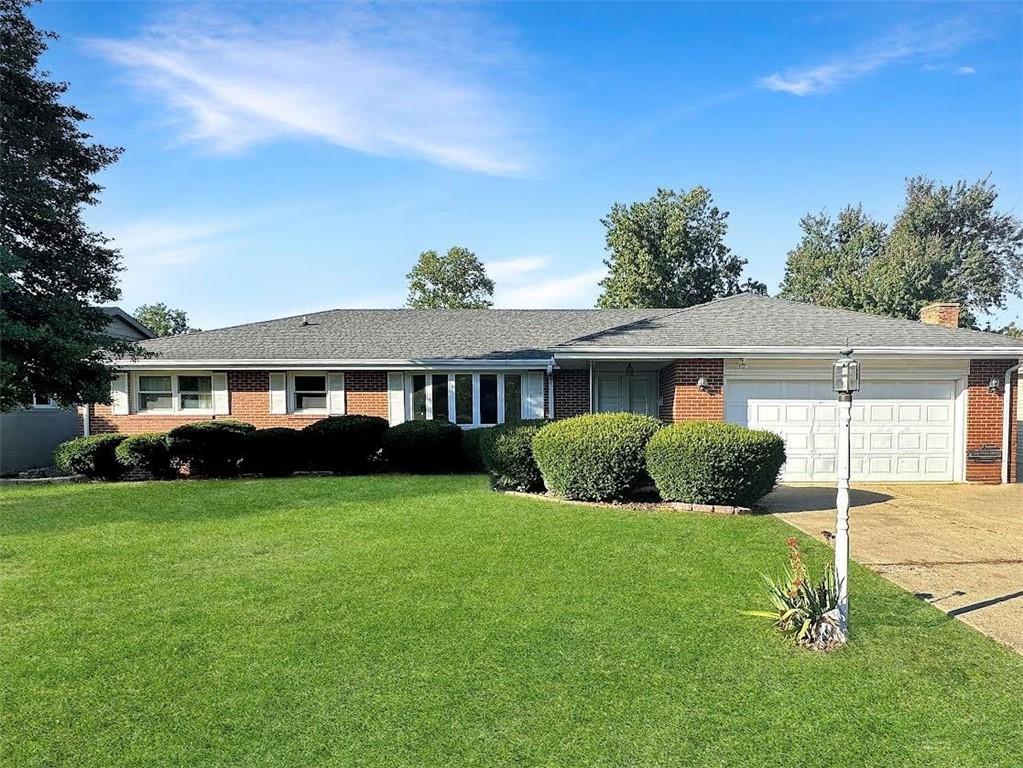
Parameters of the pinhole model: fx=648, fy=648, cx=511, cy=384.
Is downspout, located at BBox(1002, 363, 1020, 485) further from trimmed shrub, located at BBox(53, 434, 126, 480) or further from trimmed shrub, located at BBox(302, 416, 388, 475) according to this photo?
trimmed shrub, located at BBox(53, 434, 126, 480)

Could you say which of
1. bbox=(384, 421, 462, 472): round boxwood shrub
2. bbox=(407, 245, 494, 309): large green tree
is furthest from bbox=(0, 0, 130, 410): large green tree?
bbox=(407, 245, 494, 309): large green tree

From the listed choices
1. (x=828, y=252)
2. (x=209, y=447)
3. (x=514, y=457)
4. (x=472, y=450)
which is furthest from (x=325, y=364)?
(x=828, y=252)

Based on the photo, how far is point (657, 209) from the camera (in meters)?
33.3

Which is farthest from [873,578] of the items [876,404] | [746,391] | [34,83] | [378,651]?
[34,83]

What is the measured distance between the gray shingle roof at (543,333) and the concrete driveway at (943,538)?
9.29ft

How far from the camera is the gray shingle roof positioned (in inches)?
488

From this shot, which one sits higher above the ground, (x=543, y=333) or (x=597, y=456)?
(x=543, y=333)

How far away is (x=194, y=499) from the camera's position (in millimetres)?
10570

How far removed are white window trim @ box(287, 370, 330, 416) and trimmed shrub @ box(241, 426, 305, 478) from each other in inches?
80.5

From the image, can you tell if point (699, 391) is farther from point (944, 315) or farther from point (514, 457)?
point (944, 315)

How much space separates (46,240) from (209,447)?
474 cm

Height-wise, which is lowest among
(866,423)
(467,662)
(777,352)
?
(467,662)

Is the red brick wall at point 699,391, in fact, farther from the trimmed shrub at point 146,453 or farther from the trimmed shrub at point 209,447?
the trimmed shrub at point 146,453

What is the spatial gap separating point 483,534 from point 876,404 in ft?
29.6
